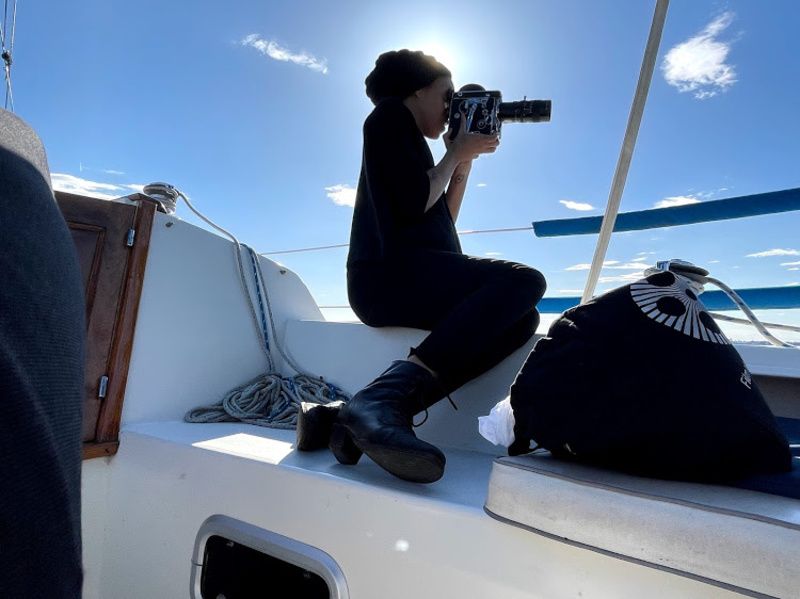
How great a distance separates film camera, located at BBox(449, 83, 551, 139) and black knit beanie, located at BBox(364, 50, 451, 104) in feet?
0.30

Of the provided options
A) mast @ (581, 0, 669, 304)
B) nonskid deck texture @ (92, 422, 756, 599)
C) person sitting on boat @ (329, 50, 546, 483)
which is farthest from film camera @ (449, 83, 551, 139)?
nonskid deck texture @ (92, 422, 756, 599)

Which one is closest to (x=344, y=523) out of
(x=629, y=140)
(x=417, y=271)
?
(x=417, y=271)

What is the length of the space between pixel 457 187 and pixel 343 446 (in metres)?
0.94

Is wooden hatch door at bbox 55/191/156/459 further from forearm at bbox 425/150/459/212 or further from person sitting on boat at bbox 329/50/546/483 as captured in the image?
forearm at bbox 425/150/459/212

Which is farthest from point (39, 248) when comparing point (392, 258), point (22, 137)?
point (392, 258)

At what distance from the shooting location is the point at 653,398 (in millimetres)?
534

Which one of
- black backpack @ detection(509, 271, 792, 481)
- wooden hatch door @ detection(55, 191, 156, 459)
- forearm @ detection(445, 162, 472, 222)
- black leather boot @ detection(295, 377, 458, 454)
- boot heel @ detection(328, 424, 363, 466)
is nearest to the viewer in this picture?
black backpack @ detection(509, 271, 792, 481)

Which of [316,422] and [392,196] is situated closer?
[316,422]

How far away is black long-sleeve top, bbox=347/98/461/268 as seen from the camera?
1.14 m

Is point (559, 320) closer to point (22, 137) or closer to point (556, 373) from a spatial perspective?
point (556, 373)

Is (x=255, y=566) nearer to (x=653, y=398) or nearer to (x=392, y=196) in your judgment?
(x=653, y=398)

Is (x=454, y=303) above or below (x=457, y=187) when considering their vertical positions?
below

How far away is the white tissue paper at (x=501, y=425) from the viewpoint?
A: 670mm

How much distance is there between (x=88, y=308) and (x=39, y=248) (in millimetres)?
854
